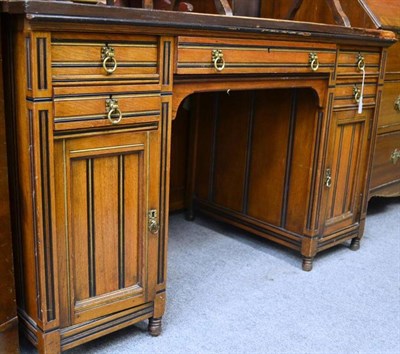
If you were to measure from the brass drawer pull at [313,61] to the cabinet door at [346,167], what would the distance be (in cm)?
27

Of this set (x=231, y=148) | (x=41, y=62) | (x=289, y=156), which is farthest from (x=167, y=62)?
(x=231, y=148)

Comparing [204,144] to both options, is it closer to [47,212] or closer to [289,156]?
[289,156]

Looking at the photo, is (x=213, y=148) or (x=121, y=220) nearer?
(x=121, y=220)

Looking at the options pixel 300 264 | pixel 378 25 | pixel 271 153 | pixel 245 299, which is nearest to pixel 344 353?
pixel 245 299

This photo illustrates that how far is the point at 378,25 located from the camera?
2139 millimetres

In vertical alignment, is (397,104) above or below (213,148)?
above

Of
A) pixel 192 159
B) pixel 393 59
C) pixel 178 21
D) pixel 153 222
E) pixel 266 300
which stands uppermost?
pixel 178 21

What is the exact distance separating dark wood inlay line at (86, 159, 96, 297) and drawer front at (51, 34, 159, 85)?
22cm

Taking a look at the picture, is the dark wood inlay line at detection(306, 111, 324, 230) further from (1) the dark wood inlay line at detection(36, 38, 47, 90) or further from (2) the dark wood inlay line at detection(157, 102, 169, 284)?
(1) the dark wood inlay line at detection(36, 38, 47, 90)

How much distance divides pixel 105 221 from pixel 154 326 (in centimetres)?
41

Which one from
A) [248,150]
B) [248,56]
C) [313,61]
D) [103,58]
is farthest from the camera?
[248,150]

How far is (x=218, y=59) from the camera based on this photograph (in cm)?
148

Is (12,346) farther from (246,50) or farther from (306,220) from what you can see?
(306,220)

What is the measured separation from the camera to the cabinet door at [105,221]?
1283 mm
